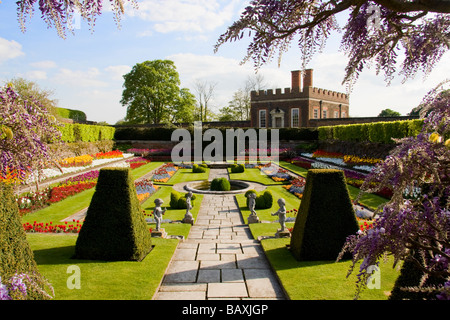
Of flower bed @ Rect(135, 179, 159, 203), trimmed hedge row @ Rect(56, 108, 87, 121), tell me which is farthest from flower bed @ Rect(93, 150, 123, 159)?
trimmed hedge row @ Rect(56, 108, 87, 121)

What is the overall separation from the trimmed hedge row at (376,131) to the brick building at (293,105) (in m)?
10.7

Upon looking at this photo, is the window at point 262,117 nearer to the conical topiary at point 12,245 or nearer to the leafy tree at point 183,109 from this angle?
the leafy tree at point 183,109

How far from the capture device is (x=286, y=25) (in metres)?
2.14

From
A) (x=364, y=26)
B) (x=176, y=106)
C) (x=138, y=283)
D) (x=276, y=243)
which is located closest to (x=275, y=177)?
(x=276, y=243)

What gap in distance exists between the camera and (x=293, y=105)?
38.2m

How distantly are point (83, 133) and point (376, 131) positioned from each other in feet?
70.0

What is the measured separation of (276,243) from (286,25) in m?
5.53

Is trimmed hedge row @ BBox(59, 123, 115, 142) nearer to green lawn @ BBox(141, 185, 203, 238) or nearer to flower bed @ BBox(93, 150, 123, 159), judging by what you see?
flower bed @ BBox(93, 150, 123, 159)

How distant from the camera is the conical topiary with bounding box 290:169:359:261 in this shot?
18.5ft

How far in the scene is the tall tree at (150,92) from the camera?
42.5 meters

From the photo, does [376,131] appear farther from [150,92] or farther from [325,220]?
[150,92]

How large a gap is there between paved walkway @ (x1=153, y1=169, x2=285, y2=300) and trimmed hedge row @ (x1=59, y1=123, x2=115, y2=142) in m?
15.5

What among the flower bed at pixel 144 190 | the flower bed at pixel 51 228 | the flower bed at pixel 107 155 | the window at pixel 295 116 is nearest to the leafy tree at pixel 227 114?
the window at pixel 295 116
